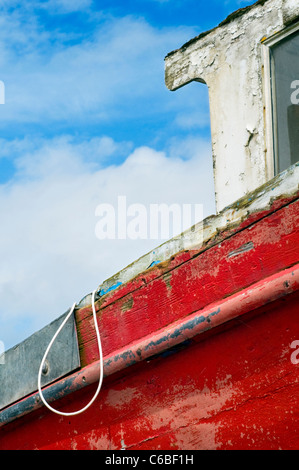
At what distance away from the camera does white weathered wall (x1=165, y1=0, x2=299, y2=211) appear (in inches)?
136

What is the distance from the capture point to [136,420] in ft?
8.50

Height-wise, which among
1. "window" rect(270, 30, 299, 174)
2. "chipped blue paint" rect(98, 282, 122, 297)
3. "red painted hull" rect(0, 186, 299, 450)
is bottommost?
"red painted hull" rect(0, 186, 299, 450)

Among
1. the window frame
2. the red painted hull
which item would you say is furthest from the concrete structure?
the window frame

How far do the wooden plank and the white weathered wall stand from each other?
1.00m

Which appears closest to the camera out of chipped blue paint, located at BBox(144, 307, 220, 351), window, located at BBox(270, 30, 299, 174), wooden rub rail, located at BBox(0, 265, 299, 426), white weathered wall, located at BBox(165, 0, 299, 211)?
wooden rub rail, located at BBox(0, 265, 299, 426)

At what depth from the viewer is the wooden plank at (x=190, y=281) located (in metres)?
2.22

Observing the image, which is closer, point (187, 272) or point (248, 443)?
point (248, 443)

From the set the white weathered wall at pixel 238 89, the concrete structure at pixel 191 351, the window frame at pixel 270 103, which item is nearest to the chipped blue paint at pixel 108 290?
the concrete structure at pixel 191 351

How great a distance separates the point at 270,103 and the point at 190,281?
1.41 meters

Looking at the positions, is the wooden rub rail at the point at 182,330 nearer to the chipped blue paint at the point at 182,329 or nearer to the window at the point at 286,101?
the chipped blue paint at the point at 182,329

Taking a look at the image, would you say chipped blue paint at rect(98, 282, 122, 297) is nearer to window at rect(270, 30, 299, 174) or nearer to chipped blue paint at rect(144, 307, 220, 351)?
chipped blue paint at rect(144, 307, 220, 351)

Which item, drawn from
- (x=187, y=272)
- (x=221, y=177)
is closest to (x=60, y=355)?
(x=187, y=272)

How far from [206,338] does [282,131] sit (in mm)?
1483
